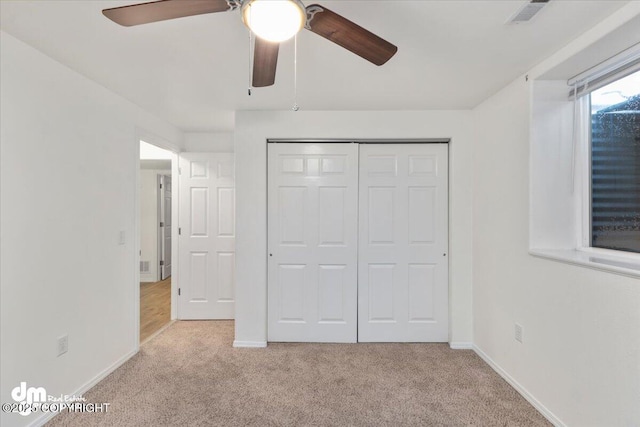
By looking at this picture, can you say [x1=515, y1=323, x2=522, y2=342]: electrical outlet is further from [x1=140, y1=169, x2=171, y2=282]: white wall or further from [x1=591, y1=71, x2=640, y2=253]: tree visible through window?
[x1=140, y1=169, x2=171, y2=282]: white wall

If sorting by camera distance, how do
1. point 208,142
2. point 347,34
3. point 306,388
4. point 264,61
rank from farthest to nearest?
point 208,142, point 306,388, point 264,61, point 347,34

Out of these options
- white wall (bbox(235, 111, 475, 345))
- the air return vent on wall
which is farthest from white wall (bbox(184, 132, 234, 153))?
the air return vent on wall

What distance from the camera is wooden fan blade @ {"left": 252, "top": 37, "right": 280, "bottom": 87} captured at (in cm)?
125

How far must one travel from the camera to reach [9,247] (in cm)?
168

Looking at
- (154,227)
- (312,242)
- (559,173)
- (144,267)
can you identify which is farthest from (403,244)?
(144,267)

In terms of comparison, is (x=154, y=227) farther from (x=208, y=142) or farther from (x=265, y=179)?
(x=265, y=179)

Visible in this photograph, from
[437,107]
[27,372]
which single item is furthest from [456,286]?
[27,372]

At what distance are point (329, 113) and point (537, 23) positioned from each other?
67.0 inches

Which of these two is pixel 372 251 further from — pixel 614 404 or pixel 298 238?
pixel 614 404

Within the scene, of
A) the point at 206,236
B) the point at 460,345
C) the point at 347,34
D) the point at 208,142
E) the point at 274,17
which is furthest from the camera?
the point at 208,142

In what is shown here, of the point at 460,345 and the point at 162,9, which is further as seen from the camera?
the point at 460,345

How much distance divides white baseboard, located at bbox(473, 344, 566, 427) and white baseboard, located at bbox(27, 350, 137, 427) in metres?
3.10

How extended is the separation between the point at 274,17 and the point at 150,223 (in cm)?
539

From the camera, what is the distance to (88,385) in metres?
2.20
